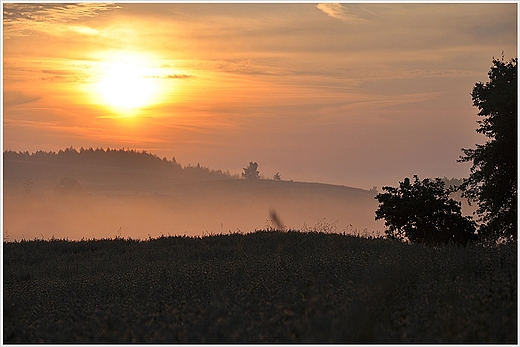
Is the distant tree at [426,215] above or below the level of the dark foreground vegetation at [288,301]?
below

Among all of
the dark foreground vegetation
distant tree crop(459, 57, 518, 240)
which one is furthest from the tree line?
the dark foreground vegetation

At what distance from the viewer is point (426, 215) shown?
23.5m

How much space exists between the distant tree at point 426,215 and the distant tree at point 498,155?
1036 mm

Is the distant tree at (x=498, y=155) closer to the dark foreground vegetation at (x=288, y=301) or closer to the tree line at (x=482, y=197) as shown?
the tree line at (x=482, y=197)

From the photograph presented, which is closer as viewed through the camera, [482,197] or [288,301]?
[288,301]

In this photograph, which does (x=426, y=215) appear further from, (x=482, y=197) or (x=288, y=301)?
(x=288, y=301)

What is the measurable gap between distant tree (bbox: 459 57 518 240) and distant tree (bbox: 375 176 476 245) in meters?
1.04

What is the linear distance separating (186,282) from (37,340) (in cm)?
323

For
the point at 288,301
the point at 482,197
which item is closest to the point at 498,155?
the point at 482,197

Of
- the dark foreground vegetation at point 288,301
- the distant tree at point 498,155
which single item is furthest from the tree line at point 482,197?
the dark foreground vegetation at point 288,301

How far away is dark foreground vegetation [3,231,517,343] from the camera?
26.0 ft

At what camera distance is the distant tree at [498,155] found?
22.4m

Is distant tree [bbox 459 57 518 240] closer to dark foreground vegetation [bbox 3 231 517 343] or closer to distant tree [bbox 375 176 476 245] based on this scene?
distant tree [bbox 375 176 476 245]

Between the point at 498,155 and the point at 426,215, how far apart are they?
142 inches
